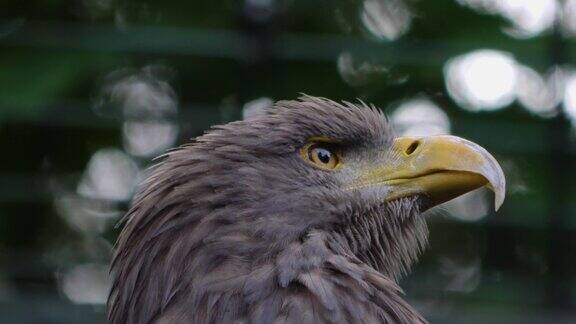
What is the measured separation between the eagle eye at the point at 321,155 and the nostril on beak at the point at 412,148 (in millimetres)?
139

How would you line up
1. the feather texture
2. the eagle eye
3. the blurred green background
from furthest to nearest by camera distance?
the blurred green background, the eagle eye, the feather texture

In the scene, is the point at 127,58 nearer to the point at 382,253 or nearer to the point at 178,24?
the point at 178,24

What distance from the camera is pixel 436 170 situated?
8.84 ft

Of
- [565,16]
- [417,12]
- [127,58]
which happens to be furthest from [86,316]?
[565,16]

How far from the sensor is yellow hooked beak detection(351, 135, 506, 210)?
8.54 ft

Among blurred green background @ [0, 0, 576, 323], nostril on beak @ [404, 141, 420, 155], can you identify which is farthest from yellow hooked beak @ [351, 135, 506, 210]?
blurred green background @ [0, 0, 576, 323]

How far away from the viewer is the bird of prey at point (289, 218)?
2.52 m

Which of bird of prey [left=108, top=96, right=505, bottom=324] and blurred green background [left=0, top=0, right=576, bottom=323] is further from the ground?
bird of prey [left=108, top=96, right=505, bottom=324]

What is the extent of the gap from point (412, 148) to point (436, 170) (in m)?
0.10

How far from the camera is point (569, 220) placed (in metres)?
4.55

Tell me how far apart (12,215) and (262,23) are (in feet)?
3.30

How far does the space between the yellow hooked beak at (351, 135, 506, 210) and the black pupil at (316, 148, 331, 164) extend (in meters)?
0.07

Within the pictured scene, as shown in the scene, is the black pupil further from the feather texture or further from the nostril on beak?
the nostril on beak

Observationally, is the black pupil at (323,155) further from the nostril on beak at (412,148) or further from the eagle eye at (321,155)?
the nostril on beak at (412,148)
